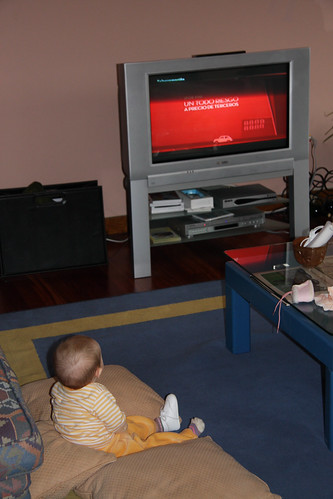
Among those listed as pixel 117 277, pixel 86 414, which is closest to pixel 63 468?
pixel 86 414

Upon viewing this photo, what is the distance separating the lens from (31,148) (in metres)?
4.25

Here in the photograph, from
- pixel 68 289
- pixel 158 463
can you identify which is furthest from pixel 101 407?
pixel 68 289

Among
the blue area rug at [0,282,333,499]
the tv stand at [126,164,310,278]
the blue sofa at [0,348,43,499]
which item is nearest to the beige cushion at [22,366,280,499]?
the blue sofa at [0,348,43,499]

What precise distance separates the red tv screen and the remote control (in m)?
1.32

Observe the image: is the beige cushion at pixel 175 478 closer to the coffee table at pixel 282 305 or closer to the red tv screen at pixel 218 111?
the coffee table at pixel 282 305

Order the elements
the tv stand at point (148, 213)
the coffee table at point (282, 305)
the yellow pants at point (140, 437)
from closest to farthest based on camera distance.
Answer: the yellow pants at point (140, 437)
the coffee table at point (282, 305)
the tv stand at point (148, 213)

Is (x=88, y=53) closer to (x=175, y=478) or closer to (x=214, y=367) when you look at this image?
Result: (x=214, y=367)

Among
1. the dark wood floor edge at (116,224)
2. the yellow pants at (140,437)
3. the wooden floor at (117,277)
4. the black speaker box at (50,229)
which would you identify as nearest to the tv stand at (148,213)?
the wooden floor at (117,277)

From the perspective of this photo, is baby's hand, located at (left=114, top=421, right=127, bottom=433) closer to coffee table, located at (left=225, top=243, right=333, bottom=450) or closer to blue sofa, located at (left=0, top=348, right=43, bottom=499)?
blue sofa, located at (left=0, top=348, right=43, bottom=499)

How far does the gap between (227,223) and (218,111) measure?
677 millimetres

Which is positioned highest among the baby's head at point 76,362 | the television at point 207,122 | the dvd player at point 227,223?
the television at point 207,122

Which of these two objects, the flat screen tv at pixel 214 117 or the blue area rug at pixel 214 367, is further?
the flat screen tv at pixel 214 117

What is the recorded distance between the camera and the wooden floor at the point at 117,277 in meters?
3.67

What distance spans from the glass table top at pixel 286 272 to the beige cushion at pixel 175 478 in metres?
0.55
